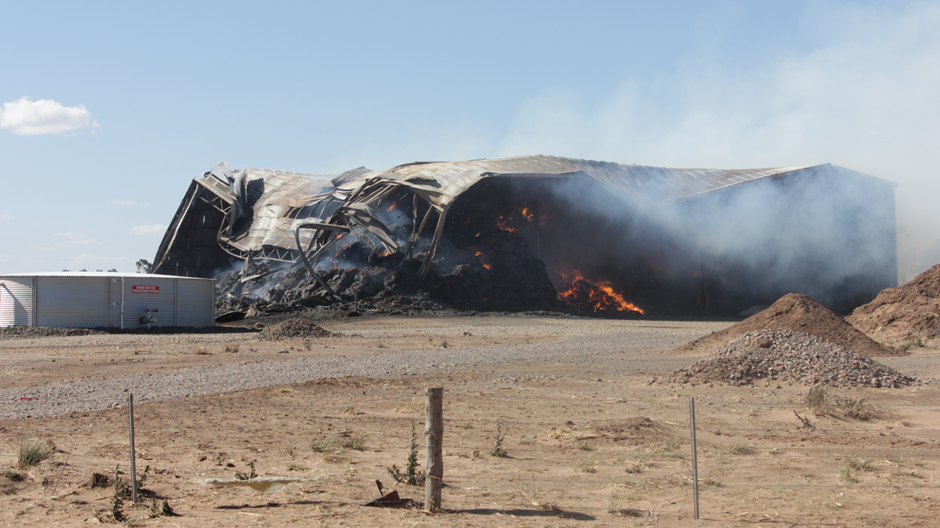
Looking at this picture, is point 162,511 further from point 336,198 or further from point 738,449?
point 336,198

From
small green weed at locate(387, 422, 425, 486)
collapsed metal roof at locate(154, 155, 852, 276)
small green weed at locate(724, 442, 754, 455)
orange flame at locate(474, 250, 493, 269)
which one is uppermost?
collapsed metal roof at locate(154, 155, 852, 276)

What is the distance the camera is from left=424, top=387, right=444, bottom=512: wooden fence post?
19.7 feet

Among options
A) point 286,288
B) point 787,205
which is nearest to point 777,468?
point 286,288

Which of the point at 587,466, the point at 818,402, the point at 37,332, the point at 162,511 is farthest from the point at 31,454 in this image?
the point at 37,332

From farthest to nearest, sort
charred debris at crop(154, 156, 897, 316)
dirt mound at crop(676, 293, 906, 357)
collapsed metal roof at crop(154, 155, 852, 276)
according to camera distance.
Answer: charred debris at crop(154, 156, 897, 316) < collapsed metal roof at crop(154, 155, 852, 276) < dirt mound at crop(676, 293, 906, 357)

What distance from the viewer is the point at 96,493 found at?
21.5 feet

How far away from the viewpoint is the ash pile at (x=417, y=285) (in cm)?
4241

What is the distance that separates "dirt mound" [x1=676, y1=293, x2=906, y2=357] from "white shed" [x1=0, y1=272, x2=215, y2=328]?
2412 cm

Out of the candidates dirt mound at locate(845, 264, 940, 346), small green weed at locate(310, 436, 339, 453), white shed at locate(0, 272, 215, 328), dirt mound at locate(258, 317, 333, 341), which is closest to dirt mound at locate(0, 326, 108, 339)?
white shed at locate(0, 272, 215, 328)

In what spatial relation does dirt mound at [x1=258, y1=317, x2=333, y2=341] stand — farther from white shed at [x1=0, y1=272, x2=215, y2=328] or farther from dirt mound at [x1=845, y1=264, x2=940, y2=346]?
dirt mound at [x1=845, y1=264, x2=940, y2=346]

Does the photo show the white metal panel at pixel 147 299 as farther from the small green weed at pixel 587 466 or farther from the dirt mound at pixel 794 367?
the small green weed at pixel 587 466

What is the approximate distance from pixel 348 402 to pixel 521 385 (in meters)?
3.88

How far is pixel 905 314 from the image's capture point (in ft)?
85.5

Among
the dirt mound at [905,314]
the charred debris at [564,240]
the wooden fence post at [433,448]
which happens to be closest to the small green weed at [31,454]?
the wooden fence post at [433,448]
